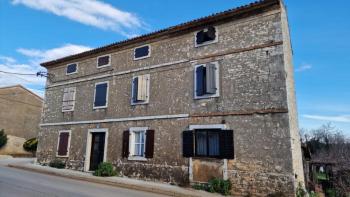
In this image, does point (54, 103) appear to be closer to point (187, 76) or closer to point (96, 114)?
point (96, 114)

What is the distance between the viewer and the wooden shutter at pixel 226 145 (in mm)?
10195

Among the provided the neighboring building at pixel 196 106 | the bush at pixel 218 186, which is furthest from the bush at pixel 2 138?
the bush at pixel 218 186

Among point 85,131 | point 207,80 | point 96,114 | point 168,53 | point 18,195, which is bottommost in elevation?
point 18,195

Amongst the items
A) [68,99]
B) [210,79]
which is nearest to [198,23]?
[210,79]

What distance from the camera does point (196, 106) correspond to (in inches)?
452

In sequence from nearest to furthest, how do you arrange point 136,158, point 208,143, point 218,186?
point 218,186 → point 208,143 → point 136,158

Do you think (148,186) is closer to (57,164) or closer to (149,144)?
(149,144)

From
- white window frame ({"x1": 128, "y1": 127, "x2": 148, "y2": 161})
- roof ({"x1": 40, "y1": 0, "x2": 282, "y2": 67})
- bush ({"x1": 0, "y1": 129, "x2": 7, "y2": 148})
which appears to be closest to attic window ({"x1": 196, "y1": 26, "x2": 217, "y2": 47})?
roof ({"x1": 40, "y1": 0, "x2": 282, "y2": 67})

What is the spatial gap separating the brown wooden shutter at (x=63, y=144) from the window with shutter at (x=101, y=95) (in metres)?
2.85

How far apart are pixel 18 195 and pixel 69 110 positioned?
941 centimetres

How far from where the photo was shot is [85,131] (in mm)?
15148

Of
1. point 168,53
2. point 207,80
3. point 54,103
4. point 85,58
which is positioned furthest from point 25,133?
point 207,80

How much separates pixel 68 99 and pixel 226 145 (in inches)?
425

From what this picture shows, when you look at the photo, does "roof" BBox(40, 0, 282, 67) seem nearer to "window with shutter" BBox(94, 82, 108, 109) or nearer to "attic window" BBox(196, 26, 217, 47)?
"attic window" BBox(196, 26, 217, 47)
